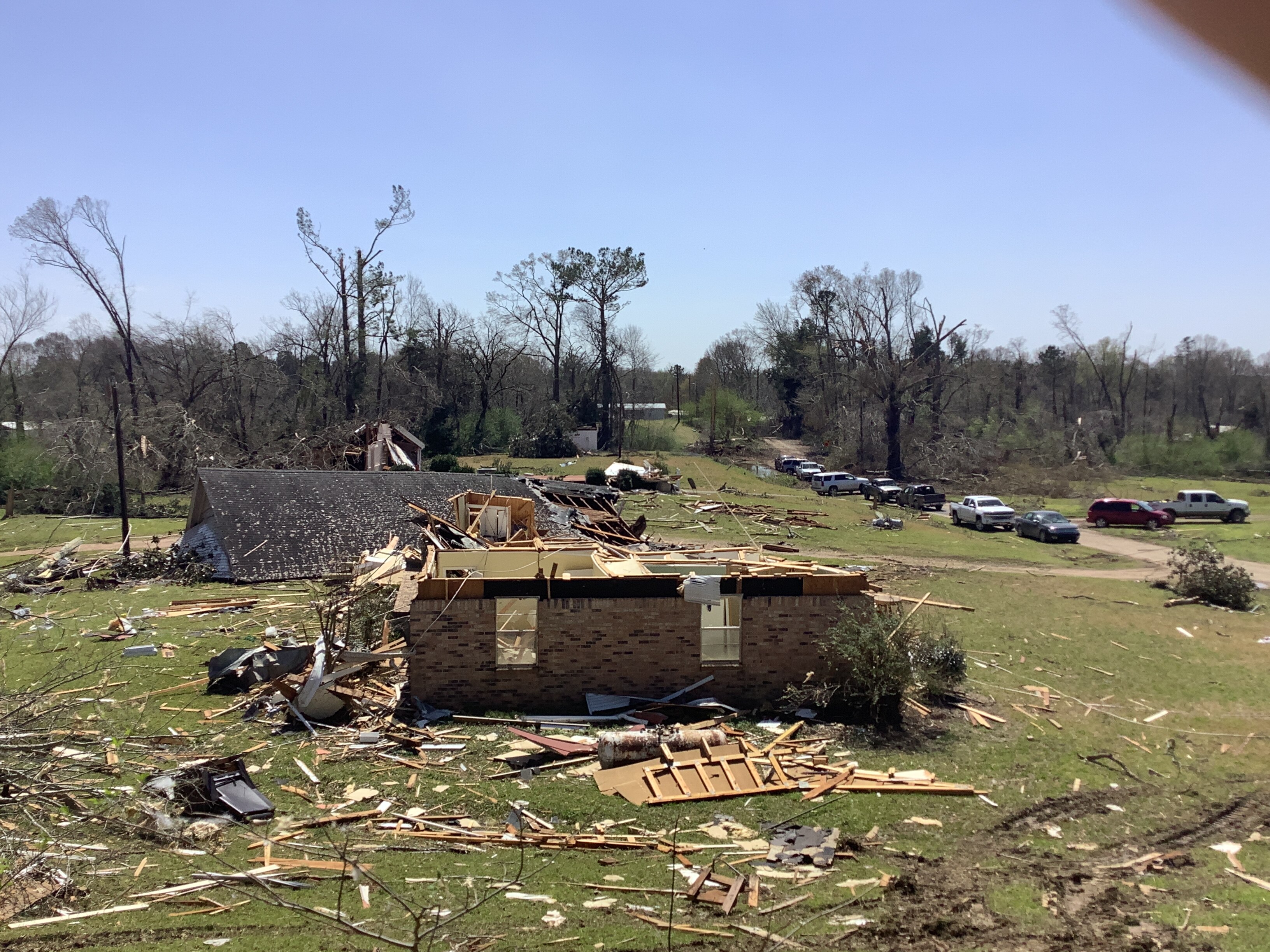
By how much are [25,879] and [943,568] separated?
25.5m

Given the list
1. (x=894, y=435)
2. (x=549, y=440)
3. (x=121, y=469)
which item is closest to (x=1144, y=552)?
(x=894, y=435)

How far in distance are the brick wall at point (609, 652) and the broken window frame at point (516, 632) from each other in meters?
0.09

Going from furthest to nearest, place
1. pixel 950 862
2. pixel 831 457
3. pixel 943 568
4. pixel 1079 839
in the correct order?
pixel 831 457, pixel 943 568, pixel 1079 839, pixel 950 862

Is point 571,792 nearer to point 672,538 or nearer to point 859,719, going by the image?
point 859,719

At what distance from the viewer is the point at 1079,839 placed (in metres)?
9.95

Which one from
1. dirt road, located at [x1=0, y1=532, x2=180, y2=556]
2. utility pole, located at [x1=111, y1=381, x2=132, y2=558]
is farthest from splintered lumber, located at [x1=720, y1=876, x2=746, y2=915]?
dirt road, located at [x1=0, y1=532, x2=180, y2=556]

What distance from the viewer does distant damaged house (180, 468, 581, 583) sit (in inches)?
942

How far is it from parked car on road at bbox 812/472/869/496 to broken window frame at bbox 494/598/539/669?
123ft

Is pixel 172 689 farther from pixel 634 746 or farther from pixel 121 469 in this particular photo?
pixel 121 469

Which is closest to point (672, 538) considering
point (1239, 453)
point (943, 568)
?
point (943, 568)

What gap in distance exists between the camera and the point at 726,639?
14.1 m

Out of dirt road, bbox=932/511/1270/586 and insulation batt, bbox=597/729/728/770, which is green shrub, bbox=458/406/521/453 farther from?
insulation batt, bbox=597/729/728/770

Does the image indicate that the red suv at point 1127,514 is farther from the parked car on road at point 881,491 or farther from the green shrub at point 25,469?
the green shrub at point 25,469

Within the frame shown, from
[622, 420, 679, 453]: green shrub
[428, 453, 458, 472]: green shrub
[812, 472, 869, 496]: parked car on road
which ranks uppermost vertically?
[622, 420, 679, 453]: green shrub
